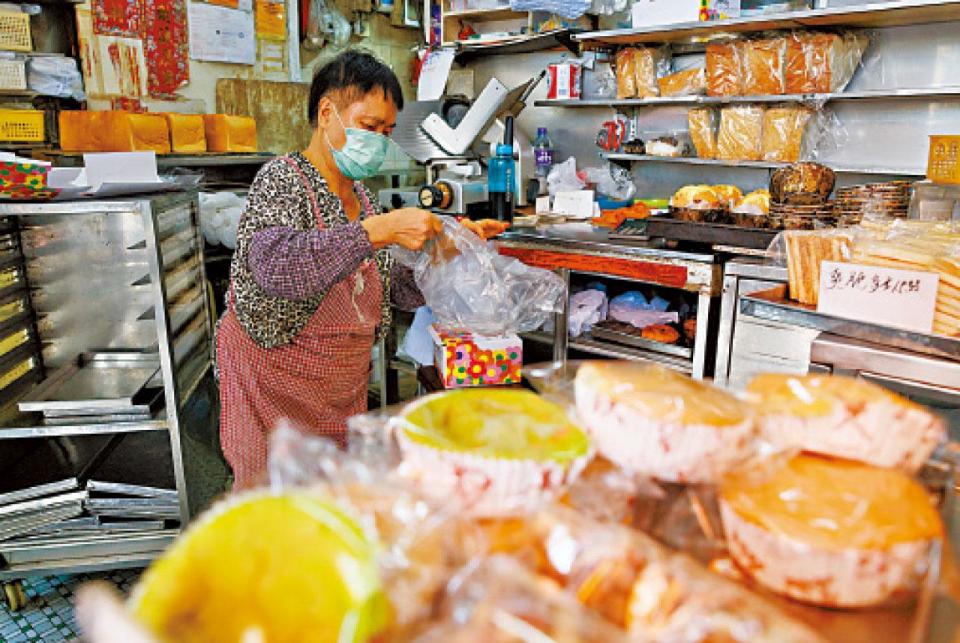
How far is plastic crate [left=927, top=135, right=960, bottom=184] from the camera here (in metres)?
2.09

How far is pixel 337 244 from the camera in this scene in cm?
168

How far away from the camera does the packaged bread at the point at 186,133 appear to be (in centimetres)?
362

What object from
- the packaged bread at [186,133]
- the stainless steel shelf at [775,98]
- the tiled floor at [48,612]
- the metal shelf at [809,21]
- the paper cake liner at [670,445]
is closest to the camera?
the paper cake liner at [670,445]

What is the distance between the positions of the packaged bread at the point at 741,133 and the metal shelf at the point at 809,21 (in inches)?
15.8

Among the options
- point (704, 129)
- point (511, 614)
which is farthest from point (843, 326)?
point (704, 129)

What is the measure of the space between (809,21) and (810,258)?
2.16 m

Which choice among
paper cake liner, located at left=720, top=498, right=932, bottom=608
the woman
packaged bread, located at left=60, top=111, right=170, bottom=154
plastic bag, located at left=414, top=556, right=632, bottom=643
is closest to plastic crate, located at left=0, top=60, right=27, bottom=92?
packaged bread, located at left=60, top=111, right=170, bottom=154

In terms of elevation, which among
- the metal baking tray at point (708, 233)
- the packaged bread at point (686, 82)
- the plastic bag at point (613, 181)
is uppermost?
the packaged bread at point (686, 82)

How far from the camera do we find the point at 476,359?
2.38 metres

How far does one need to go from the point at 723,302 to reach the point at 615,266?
1.68 ft

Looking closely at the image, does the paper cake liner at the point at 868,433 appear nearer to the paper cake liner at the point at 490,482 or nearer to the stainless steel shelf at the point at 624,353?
the paper cake liner at the point at 490,482

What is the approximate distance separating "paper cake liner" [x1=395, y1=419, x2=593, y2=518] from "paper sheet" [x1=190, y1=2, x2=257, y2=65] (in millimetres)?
4280

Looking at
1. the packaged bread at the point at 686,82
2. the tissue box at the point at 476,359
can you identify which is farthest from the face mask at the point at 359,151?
the packaged bread at the point at 686,82

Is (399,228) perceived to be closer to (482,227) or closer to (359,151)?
(359,151)
